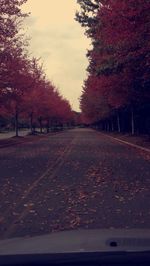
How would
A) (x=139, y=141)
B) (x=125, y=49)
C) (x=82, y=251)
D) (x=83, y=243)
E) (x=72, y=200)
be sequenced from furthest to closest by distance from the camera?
1. (x=139, y=141)
2. (x=125, y=49)
3. (x=72, y=200)
4. (x=83, y=243)
5. (x=82, y=251)

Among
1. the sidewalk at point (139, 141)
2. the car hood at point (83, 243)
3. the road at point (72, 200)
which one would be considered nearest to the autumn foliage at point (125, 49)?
the sidewalk at point (139, 141)

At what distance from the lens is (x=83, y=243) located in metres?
4.02

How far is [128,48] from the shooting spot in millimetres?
29781

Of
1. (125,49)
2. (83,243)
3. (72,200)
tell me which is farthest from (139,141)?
(83,243)

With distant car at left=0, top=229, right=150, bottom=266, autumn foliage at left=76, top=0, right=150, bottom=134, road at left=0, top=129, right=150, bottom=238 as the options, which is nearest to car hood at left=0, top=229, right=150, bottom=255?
distant car at left=0, top=229, right=150, bottom=266

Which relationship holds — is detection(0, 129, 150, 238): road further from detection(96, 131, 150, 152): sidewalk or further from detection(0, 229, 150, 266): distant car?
detection(96, 131, 150, 152): sidewalk

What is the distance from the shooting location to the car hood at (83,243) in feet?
12.3

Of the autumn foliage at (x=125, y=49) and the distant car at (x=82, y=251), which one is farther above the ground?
the autumn foliage at (x=125, y=49)

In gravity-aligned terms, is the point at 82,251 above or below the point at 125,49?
below

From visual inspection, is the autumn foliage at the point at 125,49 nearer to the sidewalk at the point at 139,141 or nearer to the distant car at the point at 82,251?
the sidewalk at the point at 139,141

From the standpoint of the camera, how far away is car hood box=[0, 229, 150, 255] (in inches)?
147

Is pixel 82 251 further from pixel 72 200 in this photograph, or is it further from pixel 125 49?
pixel 125 49

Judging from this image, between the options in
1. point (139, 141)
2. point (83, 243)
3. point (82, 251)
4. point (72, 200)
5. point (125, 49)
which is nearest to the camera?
point (82, 251)

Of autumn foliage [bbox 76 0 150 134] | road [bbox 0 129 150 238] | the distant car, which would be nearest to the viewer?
the distant car
